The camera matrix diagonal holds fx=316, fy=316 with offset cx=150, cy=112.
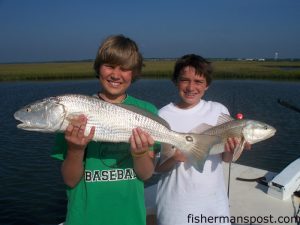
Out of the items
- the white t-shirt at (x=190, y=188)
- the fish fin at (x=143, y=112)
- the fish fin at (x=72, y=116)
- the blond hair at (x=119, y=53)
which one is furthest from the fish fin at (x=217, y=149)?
the fish fin at (x=72, y=116)

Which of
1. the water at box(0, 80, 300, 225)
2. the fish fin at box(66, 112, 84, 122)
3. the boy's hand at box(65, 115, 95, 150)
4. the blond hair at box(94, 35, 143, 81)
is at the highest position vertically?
the blond hair at box(94, 35, 143, 81)

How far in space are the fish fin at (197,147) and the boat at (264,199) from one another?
1.74m

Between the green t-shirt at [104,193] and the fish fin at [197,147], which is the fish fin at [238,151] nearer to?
the fish fin at [197,147]

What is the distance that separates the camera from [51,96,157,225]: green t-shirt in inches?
120

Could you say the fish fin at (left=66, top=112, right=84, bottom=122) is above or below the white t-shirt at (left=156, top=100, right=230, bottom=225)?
above

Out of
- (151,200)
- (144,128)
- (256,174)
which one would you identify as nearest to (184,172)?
(144,128)

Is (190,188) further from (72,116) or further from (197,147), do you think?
(72,116)

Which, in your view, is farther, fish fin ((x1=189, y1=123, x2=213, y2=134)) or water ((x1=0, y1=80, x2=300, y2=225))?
water ((x1=0, y1=80, x2=300, y2=225))

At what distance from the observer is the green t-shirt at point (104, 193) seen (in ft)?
9.96

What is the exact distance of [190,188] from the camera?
11.3ft

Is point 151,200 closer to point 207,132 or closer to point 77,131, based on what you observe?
point 207,132

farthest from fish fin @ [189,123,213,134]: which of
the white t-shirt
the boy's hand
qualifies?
the boy's hand

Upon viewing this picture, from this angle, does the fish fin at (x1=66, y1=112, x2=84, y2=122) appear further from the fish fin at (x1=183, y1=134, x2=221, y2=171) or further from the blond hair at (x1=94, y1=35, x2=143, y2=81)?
the fish fin at (x1=183, y1=134, x2=221, y2=171)

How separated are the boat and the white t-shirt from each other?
149cm
